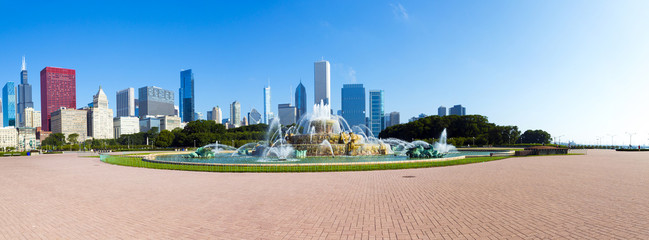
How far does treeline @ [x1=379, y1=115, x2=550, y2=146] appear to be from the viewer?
Result: 75.4 metres

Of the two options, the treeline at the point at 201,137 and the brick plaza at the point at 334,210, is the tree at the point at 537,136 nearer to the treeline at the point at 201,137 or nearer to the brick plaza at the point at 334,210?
the treeline at the point at 201,137

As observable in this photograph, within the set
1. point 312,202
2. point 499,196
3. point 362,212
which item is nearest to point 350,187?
point 312,202

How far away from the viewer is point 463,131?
83750 millimetres

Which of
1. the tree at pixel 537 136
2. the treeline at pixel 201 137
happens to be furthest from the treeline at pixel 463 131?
the treeline at pixel 201 137

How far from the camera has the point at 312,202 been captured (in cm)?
1009

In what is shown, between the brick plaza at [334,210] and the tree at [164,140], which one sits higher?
the brick plaza at [334,210]

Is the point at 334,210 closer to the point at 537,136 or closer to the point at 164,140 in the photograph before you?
the point at 164,140

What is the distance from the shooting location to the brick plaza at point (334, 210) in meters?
7.05

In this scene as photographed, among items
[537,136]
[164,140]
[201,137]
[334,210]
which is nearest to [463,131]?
[537,136]

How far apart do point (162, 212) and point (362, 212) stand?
17.7 ft

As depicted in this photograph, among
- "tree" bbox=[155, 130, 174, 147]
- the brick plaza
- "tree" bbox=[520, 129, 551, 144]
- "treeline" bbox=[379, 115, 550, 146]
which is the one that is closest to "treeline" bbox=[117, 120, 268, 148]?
"tree" bbox=[155, 130, 174, 147]

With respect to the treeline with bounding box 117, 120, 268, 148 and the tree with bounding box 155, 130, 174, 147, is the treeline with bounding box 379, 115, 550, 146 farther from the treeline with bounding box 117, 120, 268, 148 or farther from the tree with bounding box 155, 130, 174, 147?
the tree with bounding box 155, 130, 174, 147

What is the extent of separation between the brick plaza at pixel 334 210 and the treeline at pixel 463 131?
2395 inches

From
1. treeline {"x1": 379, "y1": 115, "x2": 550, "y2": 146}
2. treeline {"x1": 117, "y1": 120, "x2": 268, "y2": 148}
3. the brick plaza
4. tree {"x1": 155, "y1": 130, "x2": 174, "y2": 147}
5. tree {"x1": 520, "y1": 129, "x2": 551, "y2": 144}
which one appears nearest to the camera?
the brick plaza
